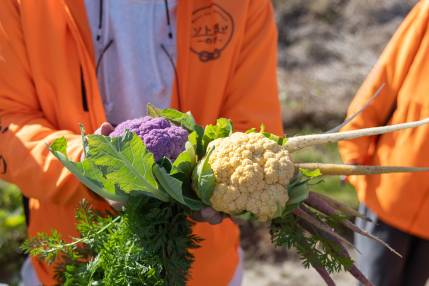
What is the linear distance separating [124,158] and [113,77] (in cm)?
52

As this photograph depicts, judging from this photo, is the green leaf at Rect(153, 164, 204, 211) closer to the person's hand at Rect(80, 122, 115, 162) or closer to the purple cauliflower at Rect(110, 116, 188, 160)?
the purple cauliflower at Rect(110, 116, 188, 160)

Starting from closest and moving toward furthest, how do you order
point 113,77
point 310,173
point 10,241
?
point 310,173, point 113,77, point 10,241

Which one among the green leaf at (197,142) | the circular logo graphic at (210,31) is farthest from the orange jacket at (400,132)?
the green leaf at (197,142)

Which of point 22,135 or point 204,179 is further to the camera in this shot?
point 22,135

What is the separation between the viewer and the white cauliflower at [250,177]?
150 cm

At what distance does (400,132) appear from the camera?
7.52 ft

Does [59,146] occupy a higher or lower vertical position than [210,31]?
lower

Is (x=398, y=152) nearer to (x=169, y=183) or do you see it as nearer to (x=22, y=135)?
(x=169, y=183)

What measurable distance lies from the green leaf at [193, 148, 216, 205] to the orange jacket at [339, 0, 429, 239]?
38.6 inches

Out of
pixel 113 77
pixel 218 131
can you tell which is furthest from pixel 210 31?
pixel 218 131

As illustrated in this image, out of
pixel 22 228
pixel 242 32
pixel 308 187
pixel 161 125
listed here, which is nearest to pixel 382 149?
pixel 242 32

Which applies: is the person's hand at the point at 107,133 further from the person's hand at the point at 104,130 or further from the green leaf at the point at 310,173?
the green leaf at the point at 310,173

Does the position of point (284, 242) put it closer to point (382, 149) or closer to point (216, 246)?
point (216, 246)

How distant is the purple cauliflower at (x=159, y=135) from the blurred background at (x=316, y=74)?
2.13 m
